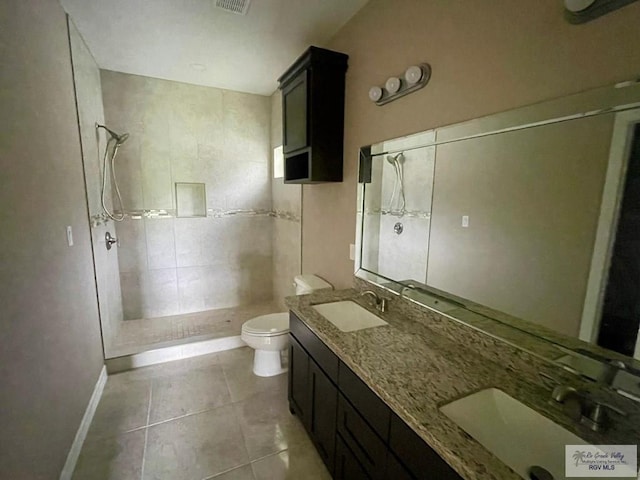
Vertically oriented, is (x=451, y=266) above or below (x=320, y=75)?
below

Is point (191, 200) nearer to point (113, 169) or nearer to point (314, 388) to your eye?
point (113, 169)

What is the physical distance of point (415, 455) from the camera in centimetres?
87

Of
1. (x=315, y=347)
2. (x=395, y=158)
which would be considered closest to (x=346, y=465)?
(x=315, y=347)

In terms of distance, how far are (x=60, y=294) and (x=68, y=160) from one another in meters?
0.85

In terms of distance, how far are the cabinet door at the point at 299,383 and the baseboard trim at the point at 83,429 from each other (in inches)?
47.3

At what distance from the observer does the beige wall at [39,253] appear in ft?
3.65

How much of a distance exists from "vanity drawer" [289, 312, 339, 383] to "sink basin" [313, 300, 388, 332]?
0.47 feet

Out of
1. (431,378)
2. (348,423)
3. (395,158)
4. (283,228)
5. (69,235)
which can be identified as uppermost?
(395,158)

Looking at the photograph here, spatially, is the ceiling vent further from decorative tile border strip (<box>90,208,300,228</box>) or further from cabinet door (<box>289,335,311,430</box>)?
cabinet door (<box>289,335,311,430</box>)

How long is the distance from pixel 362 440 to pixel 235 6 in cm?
242

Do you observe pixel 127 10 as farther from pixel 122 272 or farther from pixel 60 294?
pixel 122 272

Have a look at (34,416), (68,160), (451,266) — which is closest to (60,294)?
(34,416)

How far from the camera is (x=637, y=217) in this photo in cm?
81

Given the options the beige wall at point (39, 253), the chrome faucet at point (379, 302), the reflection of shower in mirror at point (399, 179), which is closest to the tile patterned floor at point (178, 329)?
the beige wall at point (39, 253)
